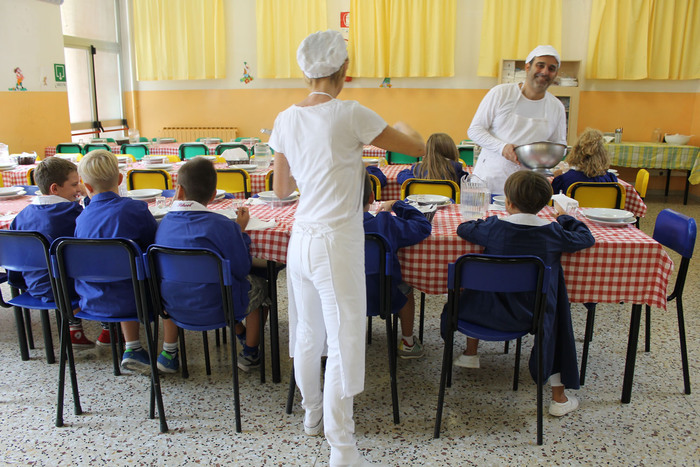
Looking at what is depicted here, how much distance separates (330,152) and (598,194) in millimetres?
2476

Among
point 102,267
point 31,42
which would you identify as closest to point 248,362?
A: point 102,267

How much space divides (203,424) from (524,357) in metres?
1.59

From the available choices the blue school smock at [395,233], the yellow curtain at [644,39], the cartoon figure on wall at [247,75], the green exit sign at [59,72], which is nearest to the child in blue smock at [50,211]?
the blue school smock at [395,233]

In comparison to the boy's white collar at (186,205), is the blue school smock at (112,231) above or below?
below

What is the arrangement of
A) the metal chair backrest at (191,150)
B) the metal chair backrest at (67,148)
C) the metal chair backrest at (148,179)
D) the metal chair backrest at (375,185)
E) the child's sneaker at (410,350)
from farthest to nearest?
the metal chair backrest at (67,148) → the metal chair backrest at (191,150) → the metal chair backrest at (148,179) → the metal chair backrest at (375,185) → the child's sneaker at (410,350)

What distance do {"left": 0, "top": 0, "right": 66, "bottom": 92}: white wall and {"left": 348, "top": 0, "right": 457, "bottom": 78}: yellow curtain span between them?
3805mm

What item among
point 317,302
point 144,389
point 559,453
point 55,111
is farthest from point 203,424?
point 55,111

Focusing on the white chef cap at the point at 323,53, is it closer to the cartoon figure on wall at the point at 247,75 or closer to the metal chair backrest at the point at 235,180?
the metal chair backrest at the point at 235,180

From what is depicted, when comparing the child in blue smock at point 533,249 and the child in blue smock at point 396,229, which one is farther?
the child in blue smock at point 396,229

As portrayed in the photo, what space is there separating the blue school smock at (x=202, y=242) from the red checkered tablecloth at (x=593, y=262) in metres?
0.21

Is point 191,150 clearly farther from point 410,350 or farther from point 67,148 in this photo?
point 410,350

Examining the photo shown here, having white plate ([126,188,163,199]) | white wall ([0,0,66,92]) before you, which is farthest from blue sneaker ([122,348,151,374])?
white wall ([0,0,66,92])

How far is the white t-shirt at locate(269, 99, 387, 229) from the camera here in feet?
5.66

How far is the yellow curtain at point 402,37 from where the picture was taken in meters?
7.66
